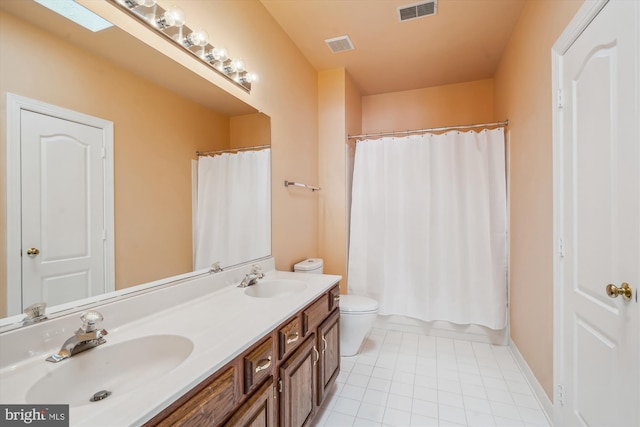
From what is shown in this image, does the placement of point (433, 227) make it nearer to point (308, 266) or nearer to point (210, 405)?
point (308, 266)

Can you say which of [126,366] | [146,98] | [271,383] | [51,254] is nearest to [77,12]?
[146,98]

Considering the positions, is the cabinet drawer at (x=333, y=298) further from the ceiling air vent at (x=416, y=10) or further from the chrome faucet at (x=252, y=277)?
the ceiling air vent at (x=416, y=10)

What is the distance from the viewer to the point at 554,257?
1.48 metres

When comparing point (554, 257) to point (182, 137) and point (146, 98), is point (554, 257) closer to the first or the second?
point (182, 137)

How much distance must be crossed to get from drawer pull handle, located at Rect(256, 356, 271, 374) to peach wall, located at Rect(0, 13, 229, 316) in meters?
0.59

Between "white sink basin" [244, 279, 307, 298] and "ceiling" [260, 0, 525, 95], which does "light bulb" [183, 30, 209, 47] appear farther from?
"white sink basin" [244, 279, 307, 298]

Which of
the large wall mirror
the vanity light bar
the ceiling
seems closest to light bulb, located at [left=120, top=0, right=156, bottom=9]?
the vanity light bar

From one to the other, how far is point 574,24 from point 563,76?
0.23 metres

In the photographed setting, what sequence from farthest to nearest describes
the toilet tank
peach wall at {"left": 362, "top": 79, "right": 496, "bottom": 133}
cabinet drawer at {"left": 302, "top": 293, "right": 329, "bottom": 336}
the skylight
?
peach wall at {"left": 362, "top": 79, "right": 496, "bottom": 133}, the toilet tank, cabinet drawer at {"left": 302, "top": 293, "right": 329, "bottom": 336}, the skylight

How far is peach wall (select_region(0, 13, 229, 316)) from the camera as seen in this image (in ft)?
2.73

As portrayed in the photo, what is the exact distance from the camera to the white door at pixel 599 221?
939mm

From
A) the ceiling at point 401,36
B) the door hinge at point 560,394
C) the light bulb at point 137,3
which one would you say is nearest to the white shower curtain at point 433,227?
the ceiling at point 401,36

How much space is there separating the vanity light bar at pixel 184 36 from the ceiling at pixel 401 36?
0.74 meters

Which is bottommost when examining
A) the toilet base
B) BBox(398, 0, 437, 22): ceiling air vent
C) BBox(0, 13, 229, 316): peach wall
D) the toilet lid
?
the toilet base
